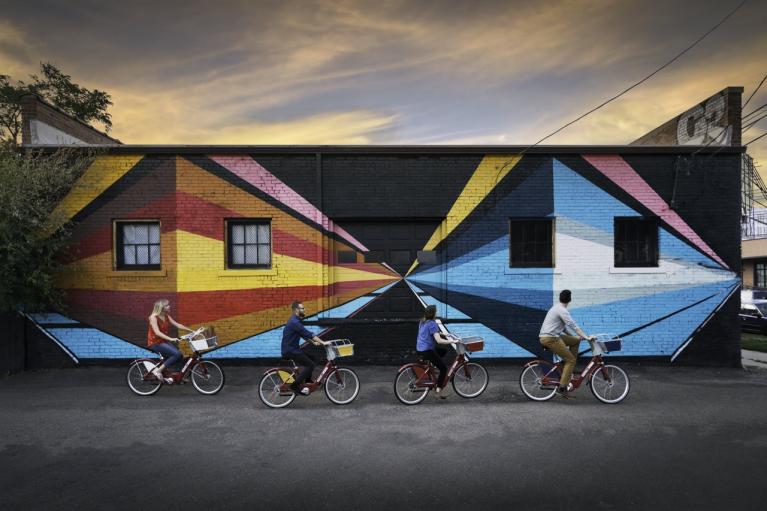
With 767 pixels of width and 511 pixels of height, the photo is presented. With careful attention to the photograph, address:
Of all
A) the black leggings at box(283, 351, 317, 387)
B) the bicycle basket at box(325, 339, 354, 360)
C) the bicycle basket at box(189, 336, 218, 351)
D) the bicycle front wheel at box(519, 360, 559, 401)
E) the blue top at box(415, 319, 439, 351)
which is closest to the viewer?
the bicycle basket at box(325, 339, 354, 360)

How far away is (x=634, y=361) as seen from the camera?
9.88 m

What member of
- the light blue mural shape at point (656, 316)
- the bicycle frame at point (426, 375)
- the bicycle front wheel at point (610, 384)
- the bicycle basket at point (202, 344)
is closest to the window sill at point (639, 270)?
the light blue mural shape at point (656, 316)

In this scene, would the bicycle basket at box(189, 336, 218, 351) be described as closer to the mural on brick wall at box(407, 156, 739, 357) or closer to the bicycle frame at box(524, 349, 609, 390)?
the mural on brick wall at box(407, 156, 739, 357)

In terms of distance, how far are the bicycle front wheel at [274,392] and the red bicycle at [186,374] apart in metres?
1.28

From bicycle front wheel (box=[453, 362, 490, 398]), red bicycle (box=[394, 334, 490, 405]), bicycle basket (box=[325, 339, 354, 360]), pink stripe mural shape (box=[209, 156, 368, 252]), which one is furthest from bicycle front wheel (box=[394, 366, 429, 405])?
pink stripe mural shape (box=[209, 156, 368, 252])

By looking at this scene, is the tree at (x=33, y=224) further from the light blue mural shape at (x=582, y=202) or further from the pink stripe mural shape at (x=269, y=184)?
the light blue mural shape at (x=582, y=202)

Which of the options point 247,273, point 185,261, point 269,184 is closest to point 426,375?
point 247,273

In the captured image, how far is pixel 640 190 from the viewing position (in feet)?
32.8

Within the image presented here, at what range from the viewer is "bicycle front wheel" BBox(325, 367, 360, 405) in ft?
23.3

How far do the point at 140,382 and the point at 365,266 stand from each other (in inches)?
201

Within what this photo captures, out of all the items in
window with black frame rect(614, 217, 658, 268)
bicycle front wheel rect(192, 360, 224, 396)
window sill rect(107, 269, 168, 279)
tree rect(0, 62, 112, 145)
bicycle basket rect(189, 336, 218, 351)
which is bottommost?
bicycle front wheel rect(192, 360, 224, 396)

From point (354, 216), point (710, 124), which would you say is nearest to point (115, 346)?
point (354, 216)

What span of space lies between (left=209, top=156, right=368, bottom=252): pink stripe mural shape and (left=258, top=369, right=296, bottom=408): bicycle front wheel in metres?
3.93

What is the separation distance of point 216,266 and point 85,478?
5692 mm
